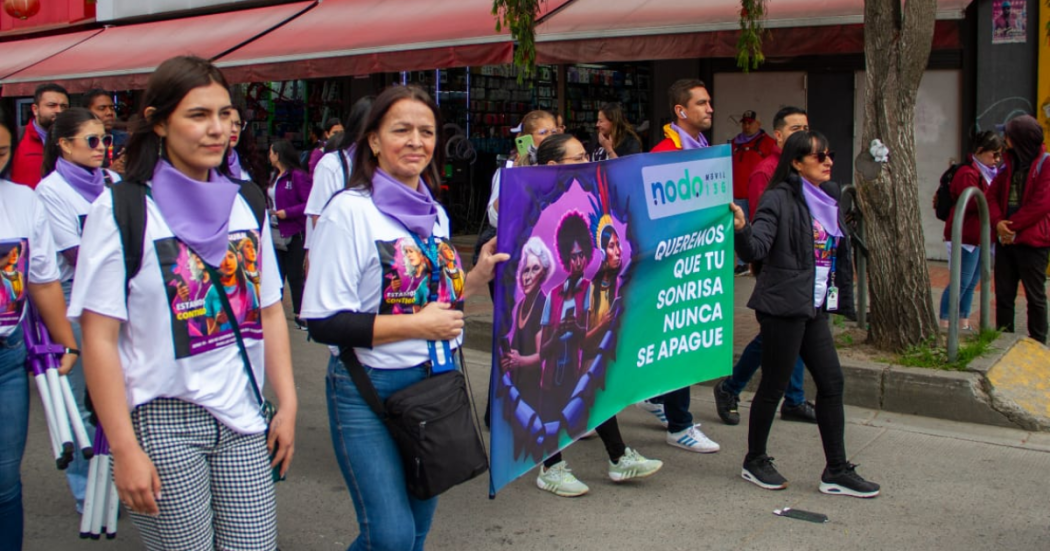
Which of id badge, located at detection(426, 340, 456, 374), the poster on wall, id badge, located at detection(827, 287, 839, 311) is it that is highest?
the poster on wall

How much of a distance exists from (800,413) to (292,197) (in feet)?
15.3

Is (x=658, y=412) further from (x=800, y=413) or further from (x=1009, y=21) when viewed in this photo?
(x=1009, y=21)

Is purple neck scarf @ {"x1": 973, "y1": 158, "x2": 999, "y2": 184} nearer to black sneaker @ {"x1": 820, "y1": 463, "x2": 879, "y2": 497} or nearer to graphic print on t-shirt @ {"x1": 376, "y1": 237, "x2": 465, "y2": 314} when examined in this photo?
black sneaker @ {"x1": 820, "y1": 463, "x2": 879, "y2": 497}

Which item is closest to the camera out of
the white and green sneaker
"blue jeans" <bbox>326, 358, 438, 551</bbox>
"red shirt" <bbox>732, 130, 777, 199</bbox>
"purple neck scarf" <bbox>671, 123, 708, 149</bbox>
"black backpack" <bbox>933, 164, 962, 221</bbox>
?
"blue jeans" <bbox>326, 358, 438, 551</bbox>

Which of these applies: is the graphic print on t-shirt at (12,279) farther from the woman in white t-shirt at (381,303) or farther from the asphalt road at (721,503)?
the asphalt road at (721,503)

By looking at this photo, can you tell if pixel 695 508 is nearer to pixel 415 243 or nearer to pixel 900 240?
pixel 415 243

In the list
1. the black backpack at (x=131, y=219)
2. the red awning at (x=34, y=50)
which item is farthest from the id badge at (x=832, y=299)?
the red awning at (x=34, y=50)

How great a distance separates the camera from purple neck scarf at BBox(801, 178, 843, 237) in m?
4.95

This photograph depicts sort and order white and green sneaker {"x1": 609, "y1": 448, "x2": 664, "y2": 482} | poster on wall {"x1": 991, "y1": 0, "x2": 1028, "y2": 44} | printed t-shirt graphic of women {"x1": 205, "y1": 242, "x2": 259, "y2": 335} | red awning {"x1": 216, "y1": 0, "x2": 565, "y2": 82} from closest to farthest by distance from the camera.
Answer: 1. printed t-shirt graphic of women {"x1": 205, "y1": 242, "x2": 259, "y2": 335}
2. white and green sneaker {"x1": 609, "y1": 448, "x2": 664, "y2": 482}
3. poster on wall {"x1": 991, "y1": 0, "x2": 1028, "y2": 44}
4. red awning {"x1": 216, "y1": 0, "x2": 565, "y2": 82}

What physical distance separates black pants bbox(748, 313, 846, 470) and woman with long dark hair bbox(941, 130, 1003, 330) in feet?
11.5

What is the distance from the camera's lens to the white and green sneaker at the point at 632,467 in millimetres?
4930

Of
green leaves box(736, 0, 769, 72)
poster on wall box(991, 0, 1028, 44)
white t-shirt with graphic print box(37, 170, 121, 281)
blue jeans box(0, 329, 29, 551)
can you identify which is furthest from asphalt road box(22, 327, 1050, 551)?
poster on wall box(991, 0, 1028, 44)

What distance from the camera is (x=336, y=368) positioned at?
9.98 ft

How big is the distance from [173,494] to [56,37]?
19611 mm
